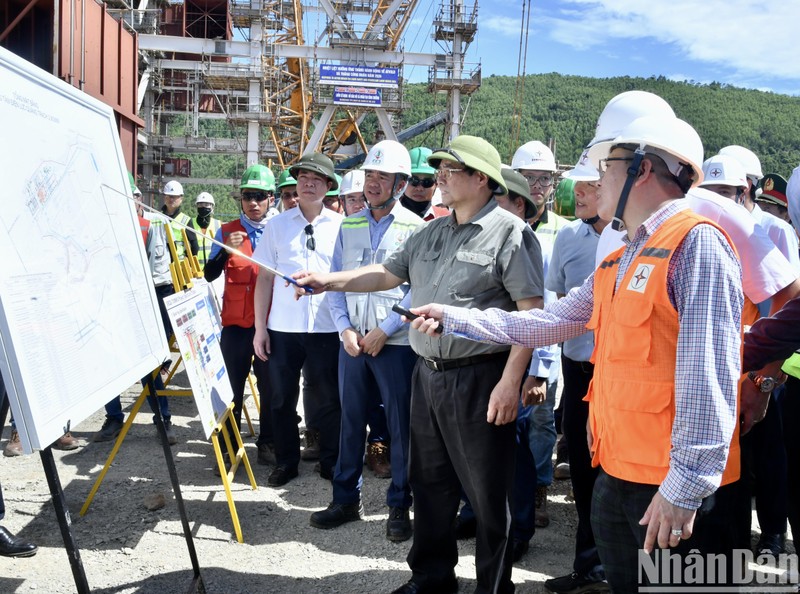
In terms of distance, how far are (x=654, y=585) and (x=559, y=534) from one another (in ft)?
6.99

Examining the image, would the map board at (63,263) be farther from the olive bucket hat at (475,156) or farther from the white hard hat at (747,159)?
the white hard hat at (747,159)

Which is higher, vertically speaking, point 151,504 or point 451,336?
point 451,336

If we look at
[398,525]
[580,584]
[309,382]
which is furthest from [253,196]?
[580,584]

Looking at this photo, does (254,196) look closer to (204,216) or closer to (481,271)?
(204,216)

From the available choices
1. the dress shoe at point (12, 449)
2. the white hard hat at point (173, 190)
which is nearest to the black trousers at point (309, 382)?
the dress shoe at point (12, 449)

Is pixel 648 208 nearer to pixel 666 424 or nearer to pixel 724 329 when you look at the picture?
pixel 724 329

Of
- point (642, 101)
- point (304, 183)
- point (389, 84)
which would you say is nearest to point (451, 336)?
point (642, 101)

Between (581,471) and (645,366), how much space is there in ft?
5.20

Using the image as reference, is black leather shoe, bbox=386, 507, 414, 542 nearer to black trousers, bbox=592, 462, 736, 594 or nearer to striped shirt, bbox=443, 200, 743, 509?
black trousers, bbox=592, 462, 736, 594

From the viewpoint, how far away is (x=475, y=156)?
9.35 ft

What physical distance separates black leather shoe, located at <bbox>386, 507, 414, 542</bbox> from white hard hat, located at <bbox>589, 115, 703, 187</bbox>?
257 cm

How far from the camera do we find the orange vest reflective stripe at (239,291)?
15.9 feet

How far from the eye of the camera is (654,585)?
182cm

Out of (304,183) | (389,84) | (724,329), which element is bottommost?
(724,329)
